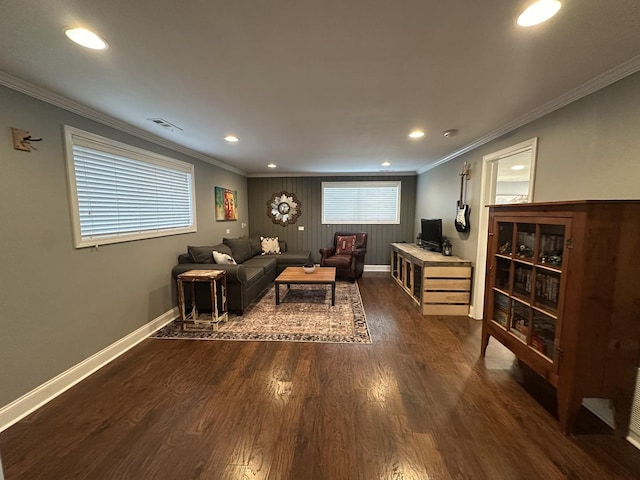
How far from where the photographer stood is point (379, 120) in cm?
261

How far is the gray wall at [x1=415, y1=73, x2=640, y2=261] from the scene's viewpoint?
1677 millimetres

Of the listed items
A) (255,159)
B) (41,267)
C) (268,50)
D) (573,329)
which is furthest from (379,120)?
(41,267)

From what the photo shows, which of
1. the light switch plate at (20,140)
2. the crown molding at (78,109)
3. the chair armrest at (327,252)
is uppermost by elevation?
the crown molding at (78,109)

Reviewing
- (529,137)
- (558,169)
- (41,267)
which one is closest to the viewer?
(41,267)

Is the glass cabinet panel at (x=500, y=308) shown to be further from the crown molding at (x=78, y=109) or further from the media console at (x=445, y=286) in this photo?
the crown molding at (x=78, y=109)

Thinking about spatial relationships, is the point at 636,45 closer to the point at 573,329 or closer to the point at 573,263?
the point at 573,263

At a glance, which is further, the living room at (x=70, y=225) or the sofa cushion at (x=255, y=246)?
the sofa cushion at (x=255, y=246)

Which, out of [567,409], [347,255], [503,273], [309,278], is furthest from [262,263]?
[567,409]

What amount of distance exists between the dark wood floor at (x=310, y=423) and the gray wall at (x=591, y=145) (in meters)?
1.67

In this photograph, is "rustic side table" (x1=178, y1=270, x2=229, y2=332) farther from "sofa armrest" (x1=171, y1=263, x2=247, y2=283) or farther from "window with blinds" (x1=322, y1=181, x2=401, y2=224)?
"window with blinds" (x1=322, y1=181, x2=401, y2=224)

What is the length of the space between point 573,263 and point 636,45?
4.21 ft

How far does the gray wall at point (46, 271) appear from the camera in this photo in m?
1.79

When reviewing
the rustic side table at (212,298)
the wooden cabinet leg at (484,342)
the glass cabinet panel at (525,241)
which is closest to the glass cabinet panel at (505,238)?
the glass cabinet panel at (525,241)

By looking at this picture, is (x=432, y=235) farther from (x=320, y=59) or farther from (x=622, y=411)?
(x=320, y=59)
